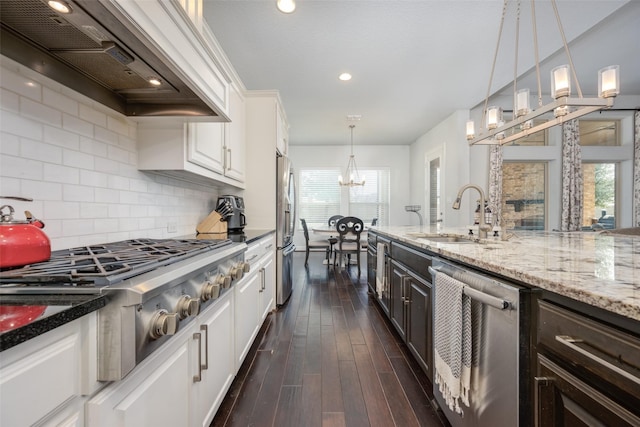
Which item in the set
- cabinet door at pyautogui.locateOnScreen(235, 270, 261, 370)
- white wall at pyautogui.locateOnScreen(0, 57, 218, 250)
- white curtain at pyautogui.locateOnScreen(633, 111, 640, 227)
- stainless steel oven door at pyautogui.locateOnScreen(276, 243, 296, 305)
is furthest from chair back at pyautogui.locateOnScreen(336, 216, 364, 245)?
white curtain at pyautogui.locateOnScreen(633, 111, 640, 227)

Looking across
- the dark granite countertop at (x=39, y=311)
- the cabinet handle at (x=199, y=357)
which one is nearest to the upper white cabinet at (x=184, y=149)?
the cabinet handle at (x=199, y=357)

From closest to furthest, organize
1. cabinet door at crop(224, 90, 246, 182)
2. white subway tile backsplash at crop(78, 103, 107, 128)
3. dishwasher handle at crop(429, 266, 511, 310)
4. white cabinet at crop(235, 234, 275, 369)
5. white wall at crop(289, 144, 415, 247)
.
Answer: dishwasher handle at crop(429, 266, 511, 310) → white subway tile backsplash at crop(78, 103, 107, 128) → white cabinet at crop(235, 234, 275, 369) → cabinet door at crop(224, 90, 246, 182) → white wall at crop(289, 144, 415, 247)

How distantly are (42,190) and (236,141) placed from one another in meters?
Result: 1.63

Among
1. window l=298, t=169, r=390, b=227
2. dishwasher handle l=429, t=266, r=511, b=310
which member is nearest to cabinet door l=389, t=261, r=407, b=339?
dishwasher handle l=429, t=266, r=511, b=310

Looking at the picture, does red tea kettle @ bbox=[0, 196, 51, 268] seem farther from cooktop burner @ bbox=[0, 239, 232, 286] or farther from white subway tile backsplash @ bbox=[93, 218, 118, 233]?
white subway tile backsplash @ bbox=[93, 218, 118, 233]

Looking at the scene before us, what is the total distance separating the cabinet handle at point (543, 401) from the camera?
2.46 ft

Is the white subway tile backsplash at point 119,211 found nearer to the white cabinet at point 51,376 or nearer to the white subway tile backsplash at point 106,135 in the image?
the white subway tile backsplash at point 106,135

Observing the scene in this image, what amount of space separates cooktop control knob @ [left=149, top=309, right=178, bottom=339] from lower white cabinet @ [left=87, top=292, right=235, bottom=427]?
89 mm

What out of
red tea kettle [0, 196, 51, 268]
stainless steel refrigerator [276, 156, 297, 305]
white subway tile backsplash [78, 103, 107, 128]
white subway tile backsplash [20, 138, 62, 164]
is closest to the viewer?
red tea kettle [0, 196, 51, 268]

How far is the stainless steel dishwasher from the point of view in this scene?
0.85 m

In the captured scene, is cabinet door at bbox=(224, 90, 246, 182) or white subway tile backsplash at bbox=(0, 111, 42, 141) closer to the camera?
white subway tile backsplash at bbox=(0, 111, 42, 141)

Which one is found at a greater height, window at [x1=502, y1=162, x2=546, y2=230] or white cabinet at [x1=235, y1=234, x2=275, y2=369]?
window at [x1=502, y1=162, x2=546, y2=230]

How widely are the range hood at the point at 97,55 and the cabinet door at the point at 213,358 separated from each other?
1098mm

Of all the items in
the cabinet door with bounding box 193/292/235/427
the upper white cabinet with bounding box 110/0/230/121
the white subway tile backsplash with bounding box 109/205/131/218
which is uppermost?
the upper white cabinet with bounding box 110/0/230/121
